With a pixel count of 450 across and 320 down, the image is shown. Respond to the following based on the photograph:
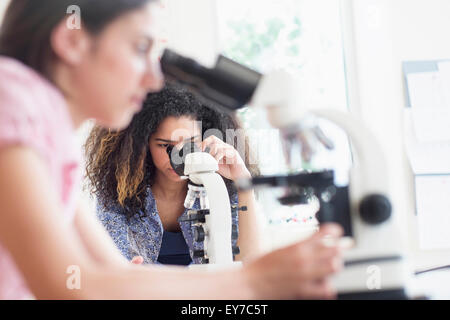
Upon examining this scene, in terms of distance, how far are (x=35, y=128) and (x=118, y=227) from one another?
3.74ft

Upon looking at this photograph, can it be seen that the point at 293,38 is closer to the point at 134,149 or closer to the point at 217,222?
the point at 134,149

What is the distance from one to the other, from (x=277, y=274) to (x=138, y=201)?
3.94ft

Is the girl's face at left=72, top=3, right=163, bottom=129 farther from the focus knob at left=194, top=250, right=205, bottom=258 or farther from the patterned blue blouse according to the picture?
the patterned blue blouse

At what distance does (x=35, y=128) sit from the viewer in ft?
1.48

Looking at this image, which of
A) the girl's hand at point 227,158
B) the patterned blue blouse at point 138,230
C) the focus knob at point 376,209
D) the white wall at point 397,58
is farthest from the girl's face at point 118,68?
the white wall at point 397,58

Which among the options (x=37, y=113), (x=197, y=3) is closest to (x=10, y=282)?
(x=37, y=113)

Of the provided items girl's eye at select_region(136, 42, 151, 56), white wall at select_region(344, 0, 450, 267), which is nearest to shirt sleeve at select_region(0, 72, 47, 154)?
girl's eye at select_region(136, 42, 151, 56)

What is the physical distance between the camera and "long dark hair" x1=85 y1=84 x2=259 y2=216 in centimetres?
162

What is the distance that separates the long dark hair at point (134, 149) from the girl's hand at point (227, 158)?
3.7 inches

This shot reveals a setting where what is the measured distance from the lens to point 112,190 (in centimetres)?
165

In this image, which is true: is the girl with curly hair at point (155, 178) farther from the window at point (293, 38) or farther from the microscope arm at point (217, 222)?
the window at point (293, 38)

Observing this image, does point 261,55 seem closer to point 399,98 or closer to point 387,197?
point 399,98

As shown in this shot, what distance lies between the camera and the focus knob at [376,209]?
0.59m

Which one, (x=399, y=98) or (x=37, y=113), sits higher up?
(x=399, y=98)
